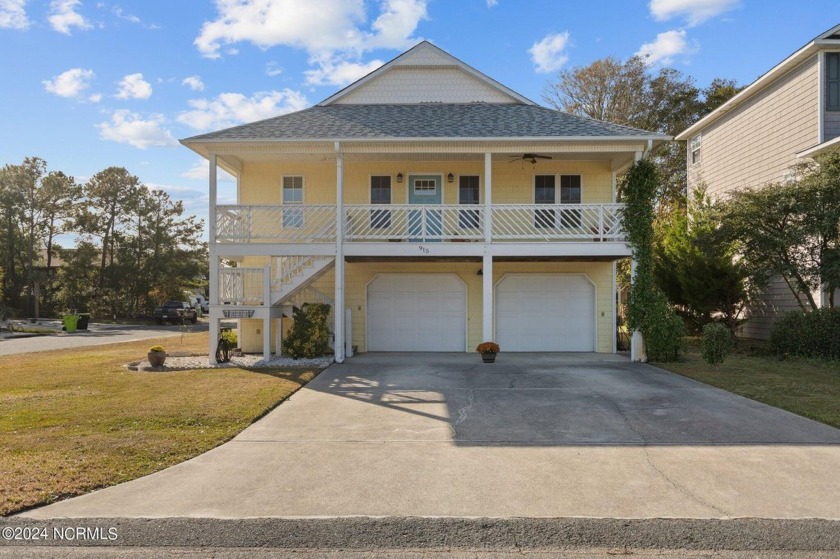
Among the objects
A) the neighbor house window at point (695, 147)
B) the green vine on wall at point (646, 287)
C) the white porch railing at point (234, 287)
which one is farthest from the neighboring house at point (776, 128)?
the white porch railing at point (234, 287)

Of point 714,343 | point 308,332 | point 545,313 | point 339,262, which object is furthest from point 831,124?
point 308,332

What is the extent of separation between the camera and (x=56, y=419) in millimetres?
7996

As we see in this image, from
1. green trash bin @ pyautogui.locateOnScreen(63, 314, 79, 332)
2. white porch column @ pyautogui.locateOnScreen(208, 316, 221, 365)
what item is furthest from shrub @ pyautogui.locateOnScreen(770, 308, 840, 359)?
green trash bin @ pyautogui.locateOnScreen(63, 314, 79, 332)

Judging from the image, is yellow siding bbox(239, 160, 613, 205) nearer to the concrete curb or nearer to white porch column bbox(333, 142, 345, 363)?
white porch column bbox(333, 142, 345, 363)

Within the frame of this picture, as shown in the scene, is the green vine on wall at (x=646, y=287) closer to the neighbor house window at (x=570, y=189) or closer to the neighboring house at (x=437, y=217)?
the neighboring house at (x=437, y=217)

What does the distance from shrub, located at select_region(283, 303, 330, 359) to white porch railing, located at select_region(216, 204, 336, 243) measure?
1.76 metres

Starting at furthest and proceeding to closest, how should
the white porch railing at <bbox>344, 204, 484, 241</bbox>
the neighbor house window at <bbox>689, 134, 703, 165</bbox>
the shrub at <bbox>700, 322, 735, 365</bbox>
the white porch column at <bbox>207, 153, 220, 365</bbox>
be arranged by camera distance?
the neighbor house window at <bbox>689, 134, 703, 165</bbox> → the white porch railing at <bbox>344, 204, 484, 241</bbox> → the white porch column at <bbox>207, 153, 220, 365</bbox> → the shrub at <bbox>700, 322, 735, 365</bbox>

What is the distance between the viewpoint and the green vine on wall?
13867mm

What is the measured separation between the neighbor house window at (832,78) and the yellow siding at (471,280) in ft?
23.5

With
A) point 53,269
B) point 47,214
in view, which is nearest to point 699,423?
point 47,214

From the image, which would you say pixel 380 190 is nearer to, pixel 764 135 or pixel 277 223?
pixel 277 223

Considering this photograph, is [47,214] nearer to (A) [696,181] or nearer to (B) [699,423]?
(A) [696,181]

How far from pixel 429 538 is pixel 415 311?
12157 millimetres

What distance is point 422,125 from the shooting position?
579 inches
